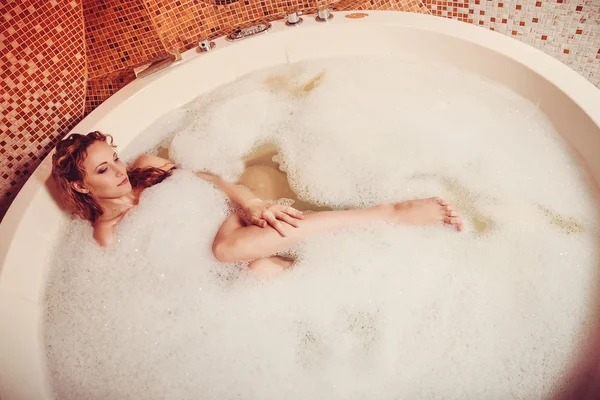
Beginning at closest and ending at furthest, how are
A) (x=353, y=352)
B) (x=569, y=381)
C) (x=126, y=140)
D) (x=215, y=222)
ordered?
(x=569, y=381) < (x=353, y=352) < (x=215, y=222) < (x=126, y=140)

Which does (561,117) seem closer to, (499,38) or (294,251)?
→ (499,38)

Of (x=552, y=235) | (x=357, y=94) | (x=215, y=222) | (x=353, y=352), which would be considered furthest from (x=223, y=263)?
(x=552, y=235)

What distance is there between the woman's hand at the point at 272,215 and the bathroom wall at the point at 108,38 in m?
0.77

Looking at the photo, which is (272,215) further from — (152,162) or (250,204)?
(152,162)

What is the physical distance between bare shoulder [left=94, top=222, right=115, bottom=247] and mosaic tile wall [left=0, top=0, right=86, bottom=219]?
44cm

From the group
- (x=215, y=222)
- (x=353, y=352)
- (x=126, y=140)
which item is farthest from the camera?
(x=126, y=140)

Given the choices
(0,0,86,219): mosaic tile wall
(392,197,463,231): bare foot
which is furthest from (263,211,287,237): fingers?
(0,0,86,219): mosaic tile wall

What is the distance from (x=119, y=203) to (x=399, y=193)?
0.89 m

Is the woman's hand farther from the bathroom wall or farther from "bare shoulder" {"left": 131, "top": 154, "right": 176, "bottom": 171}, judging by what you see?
the bathroom wall

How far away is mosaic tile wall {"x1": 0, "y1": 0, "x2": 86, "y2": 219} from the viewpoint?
1.66 meters

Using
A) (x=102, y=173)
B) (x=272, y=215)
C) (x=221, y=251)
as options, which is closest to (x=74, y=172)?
(x=102, y=173)

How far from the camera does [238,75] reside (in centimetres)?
191

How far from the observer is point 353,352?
4.07 feet

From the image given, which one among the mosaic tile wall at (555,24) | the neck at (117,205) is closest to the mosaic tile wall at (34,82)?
the neck at (117,205)
